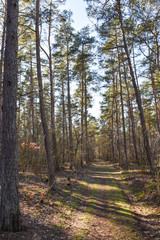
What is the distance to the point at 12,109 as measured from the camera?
434 centimetres

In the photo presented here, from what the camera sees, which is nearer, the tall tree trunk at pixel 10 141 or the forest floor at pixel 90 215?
the tall tree trunk at pixel 10 141

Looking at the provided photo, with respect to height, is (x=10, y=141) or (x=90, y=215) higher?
(x=10, y=141)

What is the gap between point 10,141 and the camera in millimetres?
4168

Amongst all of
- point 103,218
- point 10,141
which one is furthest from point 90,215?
point 10,141

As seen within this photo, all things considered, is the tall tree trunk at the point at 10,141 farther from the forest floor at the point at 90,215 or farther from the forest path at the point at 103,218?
the forest path at the point at 103,218

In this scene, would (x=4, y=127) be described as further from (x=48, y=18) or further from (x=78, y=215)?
(x=48, y=18)

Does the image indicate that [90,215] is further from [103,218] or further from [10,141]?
[10,141]

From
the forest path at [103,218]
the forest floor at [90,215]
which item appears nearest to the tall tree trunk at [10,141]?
the forest floor at [90,215]

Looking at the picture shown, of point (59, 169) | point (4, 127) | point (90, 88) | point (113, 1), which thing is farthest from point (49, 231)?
point (90, 88)

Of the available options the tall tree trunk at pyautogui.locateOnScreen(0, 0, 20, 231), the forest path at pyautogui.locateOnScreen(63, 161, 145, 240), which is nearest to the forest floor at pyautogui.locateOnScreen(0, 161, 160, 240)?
the forest path at pyautogui.locateOnScreen(63, 161, 145, 240)

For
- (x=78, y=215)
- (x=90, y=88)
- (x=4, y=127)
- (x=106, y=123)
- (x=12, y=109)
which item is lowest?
(x=78, y=215)

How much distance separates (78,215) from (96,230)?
128 centimetres

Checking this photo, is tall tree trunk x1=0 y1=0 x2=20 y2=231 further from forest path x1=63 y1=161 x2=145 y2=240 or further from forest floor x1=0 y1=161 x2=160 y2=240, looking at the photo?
forest path x1=63 y1=161 x2=145 y2=240

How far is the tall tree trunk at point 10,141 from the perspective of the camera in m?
3.97
